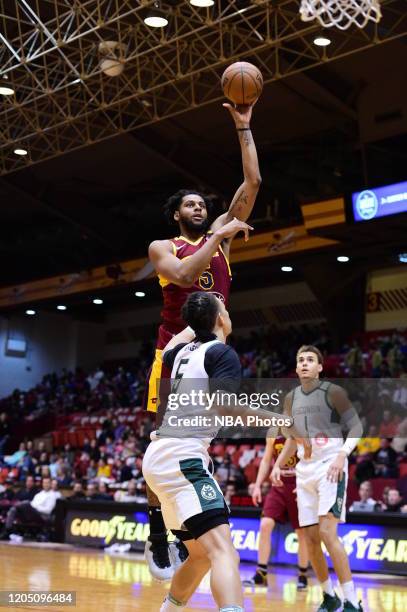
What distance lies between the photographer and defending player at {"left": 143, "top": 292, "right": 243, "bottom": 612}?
4.39 m

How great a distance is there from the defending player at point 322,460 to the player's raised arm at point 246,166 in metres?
2.24

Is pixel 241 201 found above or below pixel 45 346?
below

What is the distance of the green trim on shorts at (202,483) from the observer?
4484 mm

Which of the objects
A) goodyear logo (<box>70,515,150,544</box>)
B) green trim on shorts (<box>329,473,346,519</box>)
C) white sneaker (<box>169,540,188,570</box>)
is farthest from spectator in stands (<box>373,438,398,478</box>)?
white sneaker (<box>169,540,188,570</box>)

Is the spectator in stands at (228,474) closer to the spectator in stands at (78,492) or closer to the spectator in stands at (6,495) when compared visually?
the spectator in stands at (78,492)

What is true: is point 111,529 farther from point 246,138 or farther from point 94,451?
point 246,138

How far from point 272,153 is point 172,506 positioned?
842 inches

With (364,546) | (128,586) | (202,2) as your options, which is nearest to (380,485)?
(364,546)

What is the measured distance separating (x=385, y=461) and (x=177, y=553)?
9912 millimetres

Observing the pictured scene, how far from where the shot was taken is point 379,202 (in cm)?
1878

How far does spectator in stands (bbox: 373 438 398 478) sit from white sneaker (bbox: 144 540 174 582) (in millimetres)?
9475

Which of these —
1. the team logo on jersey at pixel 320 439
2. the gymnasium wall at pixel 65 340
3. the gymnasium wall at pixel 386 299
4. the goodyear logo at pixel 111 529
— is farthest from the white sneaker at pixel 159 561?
the gymnasium wall at pixel 65 340

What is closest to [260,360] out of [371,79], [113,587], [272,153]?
[272,153]

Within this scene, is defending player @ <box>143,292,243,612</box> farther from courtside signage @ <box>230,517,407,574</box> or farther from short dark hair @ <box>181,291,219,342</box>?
courtside signage @ <box>230,517,407,574</box>
